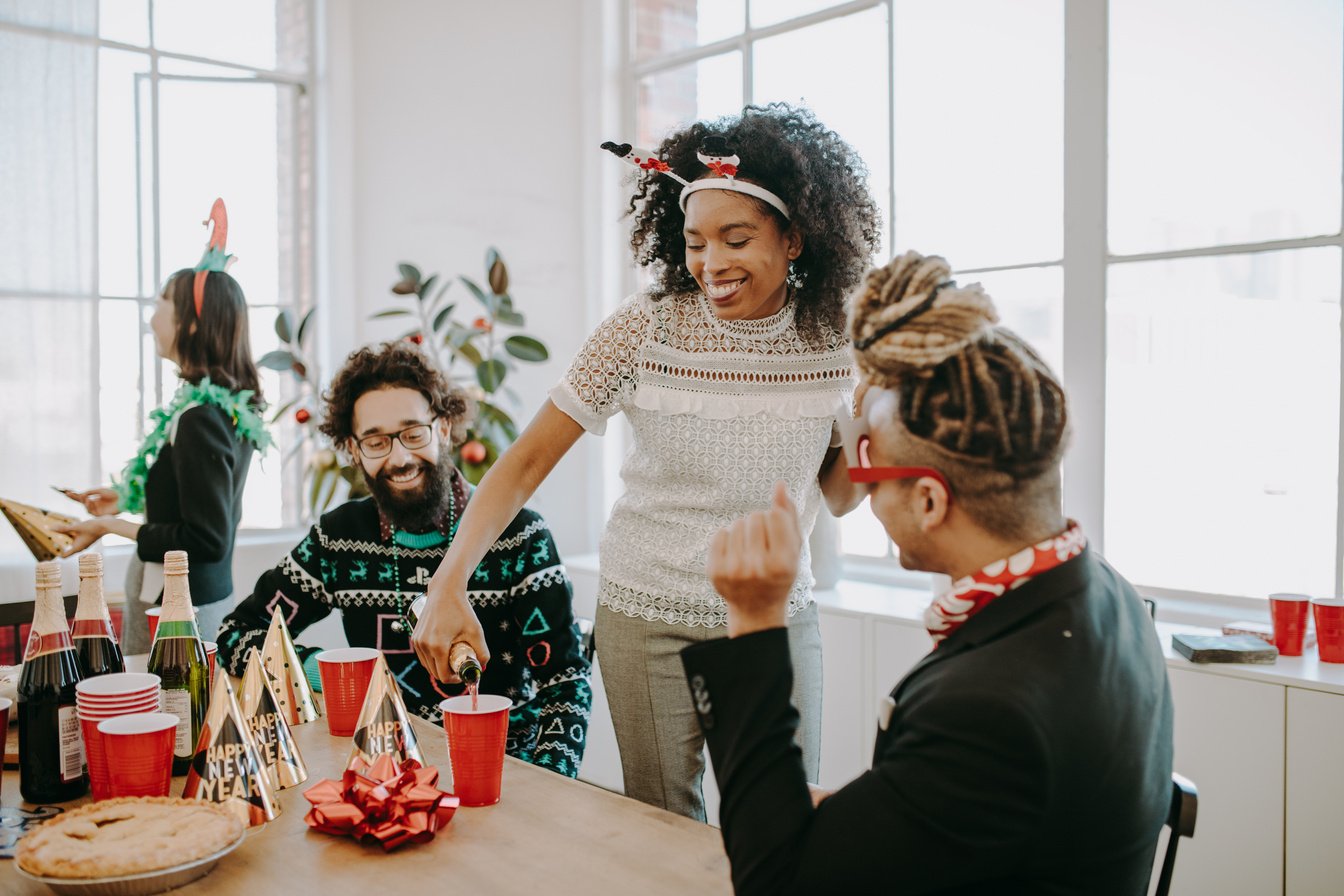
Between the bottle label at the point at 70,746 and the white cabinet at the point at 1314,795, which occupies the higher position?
the bottle label at the point at 70,746

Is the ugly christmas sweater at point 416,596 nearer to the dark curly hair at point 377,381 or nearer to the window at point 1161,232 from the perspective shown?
the dark curly hair at point 377,381

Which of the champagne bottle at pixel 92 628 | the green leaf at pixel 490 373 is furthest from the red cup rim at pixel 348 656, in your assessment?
the green leaf at pixel 490 373

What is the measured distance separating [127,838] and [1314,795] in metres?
2.01

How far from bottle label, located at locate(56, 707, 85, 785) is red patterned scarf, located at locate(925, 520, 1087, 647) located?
1.06 m

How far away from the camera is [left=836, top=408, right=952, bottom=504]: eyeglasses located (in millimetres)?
1008

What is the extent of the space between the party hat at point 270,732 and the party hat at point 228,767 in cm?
9

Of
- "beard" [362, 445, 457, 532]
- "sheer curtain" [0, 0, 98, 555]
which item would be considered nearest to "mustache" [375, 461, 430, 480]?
"beard" [362, 445, 457, 532]

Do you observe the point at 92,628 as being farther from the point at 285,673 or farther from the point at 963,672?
the point at 963,672

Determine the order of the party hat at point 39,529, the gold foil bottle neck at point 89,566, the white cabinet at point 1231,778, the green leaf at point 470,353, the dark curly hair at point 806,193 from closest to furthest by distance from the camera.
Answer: the gold foil bottle neck at point 89,566 < the dark curly hair at point 806,193 < the white cabinet at point 1231,778 < the party hat at point 39,529 < the green leaf at point 470,353

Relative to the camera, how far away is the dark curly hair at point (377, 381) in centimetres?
219

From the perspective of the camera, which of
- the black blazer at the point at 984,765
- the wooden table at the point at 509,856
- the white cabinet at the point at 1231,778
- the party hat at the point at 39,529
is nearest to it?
the black blazer at the point at 984,765

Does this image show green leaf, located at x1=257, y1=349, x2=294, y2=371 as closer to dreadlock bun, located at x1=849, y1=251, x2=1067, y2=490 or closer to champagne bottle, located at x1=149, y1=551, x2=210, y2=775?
champagne bottle, located at x1=149, y1=551, x2=210, y2=775

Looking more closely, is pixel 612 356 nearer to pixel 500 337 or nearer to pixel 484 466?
pixel 484 466

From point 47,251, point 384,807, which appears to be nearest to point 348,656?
point 384,807
